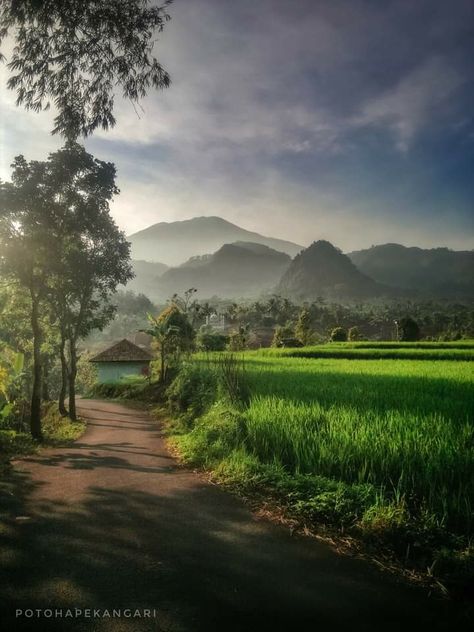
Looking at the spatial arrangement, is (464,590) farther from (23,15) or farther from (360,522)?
(23,15)

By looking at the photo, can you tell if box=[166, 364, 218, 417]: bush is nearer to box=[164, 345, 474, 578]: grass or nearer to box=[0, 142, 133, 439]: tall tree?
box=[164, 345, 474, 578]: grass

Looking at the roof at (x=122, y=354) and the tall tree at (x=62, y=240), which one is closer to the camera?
the tall tree at (x=62, y=240)

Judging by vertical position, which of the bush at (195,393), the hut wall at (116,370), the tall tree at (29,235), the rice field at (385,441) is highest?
the tall tree at (29,235)

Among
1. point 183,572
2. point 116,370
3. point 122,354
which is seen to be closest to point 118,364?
point 116,370

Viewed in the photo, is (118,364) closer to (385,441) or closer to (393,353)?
(393,353)

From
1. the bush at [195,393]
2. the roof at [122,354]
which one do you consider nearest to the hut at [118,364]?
the roof at [122,354]

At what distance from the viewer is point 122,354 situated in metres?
45.0

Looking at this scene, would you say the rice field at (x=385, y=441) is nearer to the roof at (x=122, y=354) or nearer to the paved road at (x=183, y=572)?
the paved road at (x=183, y=572)

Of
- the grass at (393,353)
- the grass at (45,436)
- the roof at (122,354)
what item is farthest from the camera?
the roof at (122,354)

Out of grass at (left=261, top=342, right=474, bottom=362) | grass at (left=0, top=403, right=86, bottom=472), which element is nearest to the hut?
grass at (left=261, top=342, right=474, bottom=362)

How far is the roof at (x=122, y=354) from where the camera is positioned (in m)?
44.1

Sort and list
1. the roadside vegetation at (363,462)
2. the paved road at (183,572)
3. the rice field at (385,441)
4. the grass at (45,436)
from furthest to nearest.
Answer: the grass at (45,436) → the rice field at (385,441) → the roadside vegetation at (363,462) → the paved road at (183,572)

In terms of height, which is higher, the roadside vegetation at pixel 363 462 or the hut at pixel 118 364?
the roadside vegetation at pixel 363 462

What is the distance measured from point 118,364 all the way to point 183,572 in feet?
140
